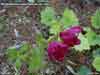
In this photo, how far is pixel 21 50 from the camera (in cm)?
157

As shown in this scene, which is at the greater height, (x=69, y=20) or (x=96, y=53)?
(x=69, y=20)

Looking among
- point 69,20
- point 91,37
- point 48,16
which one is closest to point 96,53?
point 91,37

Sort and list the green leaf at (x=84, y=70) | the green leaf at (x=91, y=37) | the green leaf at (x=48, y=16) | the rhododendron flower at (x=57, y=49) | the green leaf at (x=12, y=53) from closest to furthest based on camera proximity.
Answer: the rhododendron flower at (x=57, y=49) < the green leaf at (x=12, y=53) < the green leaf at (x=84, y=70) < the green leaf at (x=91, y=37) < the green leaf at (x=48, y=16)

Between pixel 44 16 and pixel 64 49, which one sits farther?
pixel 44 16

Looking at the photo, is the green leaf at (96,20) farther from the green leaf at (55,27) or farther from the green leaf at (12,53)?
the green leaf at (12,53)

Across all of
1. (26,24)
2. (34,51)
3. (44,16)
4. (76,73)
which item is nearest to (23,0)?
(26,24)

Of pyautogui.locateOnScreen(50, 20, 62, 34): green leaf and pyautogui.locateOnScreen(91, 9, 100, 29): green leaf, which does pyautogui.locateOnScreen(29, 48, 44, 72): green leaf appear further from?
pyautogui.locateOnScreen(91, 9, 100, 29): green leaf

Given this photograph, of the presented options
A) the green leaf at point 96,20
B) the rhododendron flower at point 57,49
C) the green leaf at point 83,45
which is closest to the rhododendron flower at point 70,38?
the rhododendron flower at point 57,49

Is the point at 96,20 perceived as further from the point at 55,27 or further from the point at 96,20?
the point at 55,27

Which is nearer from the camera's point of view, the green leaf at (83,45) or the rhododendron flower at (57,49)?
the rhododendron flower at (57,49)

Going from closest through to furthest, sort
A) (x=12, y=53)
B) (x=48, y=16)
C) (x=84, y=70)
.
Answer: (x=12, y=53)
(x=84, y=70)
(x=48, y=16)

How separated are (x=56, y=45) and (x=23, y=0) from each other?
1.04 meters

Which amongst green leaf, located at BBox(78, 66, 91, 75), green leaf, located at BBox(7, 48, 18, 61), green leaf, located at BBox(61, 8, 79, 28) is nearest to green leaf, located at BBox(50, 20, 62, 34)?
green leaf, located at BBox(61, 8, 79, 28)

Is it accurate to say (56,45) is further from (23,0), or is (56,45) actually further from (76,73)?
(23,0)
